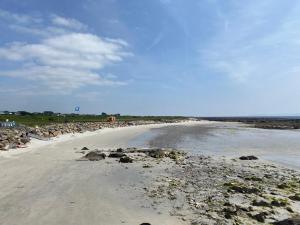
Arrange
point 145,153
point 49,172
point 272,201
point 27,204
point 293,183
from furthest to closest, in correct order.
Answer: point 145,153 → point 49,172 → point 293,183 → point 272,201 → point 27,204

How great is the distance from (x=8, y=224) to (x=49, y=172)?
316 inches

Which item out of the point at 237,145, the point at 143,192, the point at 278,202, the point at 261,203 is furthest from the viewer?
the point at 237,145

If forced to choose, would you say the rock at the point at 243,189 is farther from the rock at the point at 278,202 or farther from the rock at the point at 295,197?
the rock at the point at 278,202

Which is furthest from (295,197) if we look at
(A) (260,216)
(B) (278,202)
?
(A) (260,216)

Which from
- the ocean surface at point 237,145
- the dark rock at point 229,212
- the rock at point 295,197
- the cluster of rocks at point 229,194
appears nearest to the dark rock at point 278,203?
the cluster of rocks at point 229,194

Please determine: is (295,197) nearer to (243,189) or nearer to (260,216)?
(243,189)

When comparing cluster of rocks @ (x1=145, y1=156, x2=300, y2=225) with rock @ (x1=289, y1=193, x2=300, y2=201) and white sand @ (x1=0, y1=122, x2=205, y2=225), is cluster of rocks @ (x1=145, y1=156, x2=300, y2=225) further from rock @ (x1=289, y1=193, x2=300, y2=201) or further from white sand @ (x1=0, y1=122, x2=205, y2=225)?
white sand @ (x1=0, y1=122, x2=205, y2=225)

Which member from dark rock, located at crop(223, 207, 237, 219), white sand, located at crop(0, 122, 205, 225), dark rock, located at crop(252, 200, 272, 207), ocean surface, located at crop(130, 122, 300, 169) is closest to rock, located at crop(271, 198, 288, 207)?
dark rock, located at crop(252, 200, 272, 207)

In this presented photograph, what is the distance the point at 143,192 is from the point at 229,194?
2924mm

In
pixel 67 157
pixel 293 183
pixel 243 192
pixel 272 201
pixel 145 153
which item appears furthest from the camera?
pixel 145 153

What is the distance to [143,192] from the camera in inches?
536

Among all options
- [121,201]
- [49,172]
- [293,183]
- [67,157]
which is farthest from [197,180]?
[67,157]

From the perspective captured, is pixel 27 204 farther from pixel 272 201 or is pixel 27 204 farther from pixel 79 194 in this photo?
pixel 272 201

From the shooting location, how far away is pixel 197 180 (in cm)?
1620
